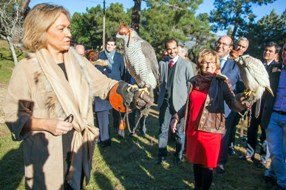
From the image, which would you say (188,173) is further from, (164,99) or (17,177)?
(17,177)

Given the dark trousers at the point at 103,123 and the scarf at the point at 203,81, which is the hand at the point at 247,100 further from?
the dark trousers at the point at 103,123

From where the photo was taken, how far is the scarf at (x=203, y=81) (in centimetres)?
310

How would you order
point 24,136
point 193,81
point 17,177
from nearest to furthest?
1. point 24,136
2. point 193,81
3. point 17,177

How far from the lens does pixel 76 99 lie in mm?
1955

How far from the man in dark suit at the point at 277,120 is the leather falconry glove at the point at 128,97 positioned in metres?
2.35

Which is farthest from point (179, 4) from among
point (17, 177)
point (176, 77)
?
point (17, 177)

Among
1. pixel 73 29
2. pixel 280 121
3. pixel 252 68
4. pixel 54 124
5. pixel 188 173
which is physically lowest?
pixel 188 173

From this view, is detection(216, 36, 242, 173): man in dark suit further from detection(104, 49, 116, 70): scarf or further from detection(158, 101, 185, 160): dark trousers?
detection(104, 49, 116, 70): scarf

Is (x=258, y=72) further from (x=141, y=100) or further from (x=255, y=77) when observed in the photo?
(x=141, y=100)

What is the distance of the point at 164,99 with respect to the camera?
4738mm

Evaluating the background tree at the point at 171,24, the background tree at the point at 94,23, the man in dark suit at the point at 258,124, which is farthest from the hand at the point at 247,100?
the background tree at the point at 94,23

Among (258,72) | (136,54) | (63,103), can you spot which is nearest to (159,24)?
(136,54)

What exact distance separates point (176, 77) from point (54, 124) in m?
3.19

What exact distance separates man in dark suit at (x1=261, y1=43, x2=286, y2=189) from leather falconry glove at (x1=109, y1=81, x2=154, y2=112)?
7.71 feet
